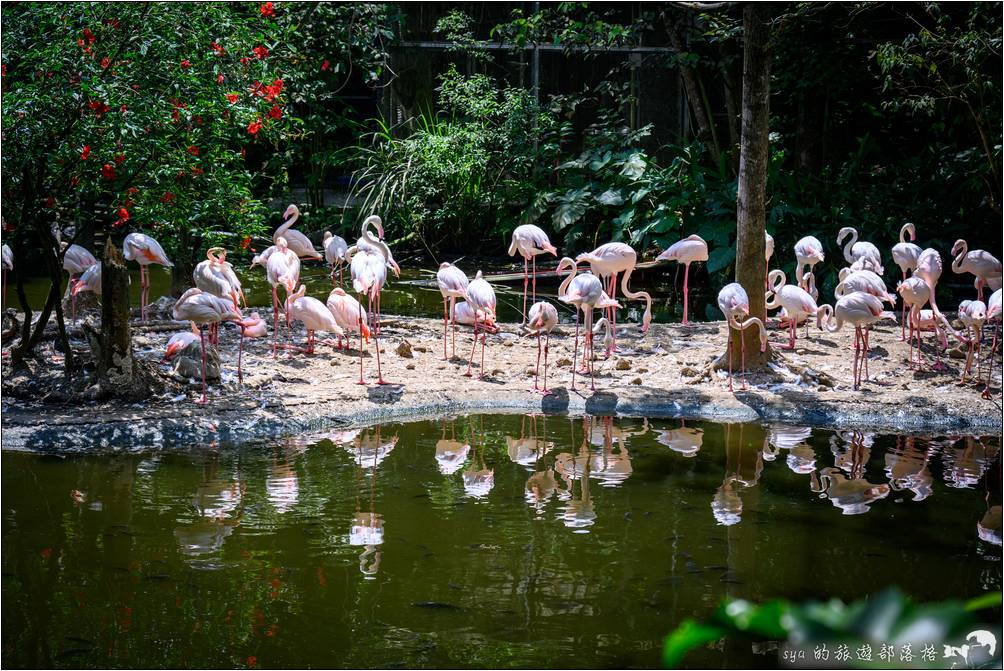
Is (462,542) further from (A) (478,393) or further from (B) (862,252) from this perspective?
(B) (862,252)

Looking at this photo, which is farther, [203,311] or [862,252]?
[862,252]

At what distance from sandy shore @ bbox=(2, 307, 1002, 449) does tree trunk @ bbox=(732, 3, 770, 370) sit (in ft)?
1.25

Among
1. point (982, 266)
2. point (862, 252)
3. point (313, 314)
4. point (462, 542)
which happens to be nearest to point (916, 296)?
point (982, 266)

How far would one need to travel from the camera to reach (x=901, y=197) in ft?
38.4

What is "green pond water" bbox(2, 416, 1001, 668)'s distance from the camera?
3488 millimetres

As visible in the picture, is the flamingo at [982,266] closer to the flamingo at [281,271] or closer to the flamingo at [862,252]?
the flamingo at [862,252]

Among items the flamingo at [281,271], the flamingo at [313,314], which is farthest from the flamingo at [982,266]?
the flamingo at [281,271]

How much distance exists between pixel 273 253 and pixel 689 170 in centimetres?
541

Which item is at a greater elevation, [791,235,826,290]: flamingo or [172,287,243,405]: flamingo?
[791,235,826,290]: flamingo

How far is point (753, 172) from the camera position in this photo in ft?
23.2

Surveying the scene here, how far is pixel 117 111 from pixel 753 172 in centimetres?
393

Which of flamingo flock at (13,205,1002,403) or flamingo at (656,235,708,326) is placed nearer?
flamingo flock at (13,205,1002,403)

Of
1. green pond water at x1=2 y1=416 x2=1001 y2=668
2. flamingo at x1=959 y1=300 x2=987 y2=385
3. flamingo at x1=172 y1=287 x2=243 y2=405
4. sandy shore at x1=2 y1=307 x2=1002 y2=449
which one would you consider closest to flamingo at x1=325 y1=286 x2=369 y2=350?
sandy shore at x1=2 y1=307 x2=1002 y2=449

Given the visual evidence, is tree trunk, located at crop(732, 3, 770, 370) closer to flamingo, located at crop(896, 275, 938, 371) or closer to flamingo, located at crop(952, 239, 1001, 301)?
flamingo, located at crop(896, 275, 938, 371)
